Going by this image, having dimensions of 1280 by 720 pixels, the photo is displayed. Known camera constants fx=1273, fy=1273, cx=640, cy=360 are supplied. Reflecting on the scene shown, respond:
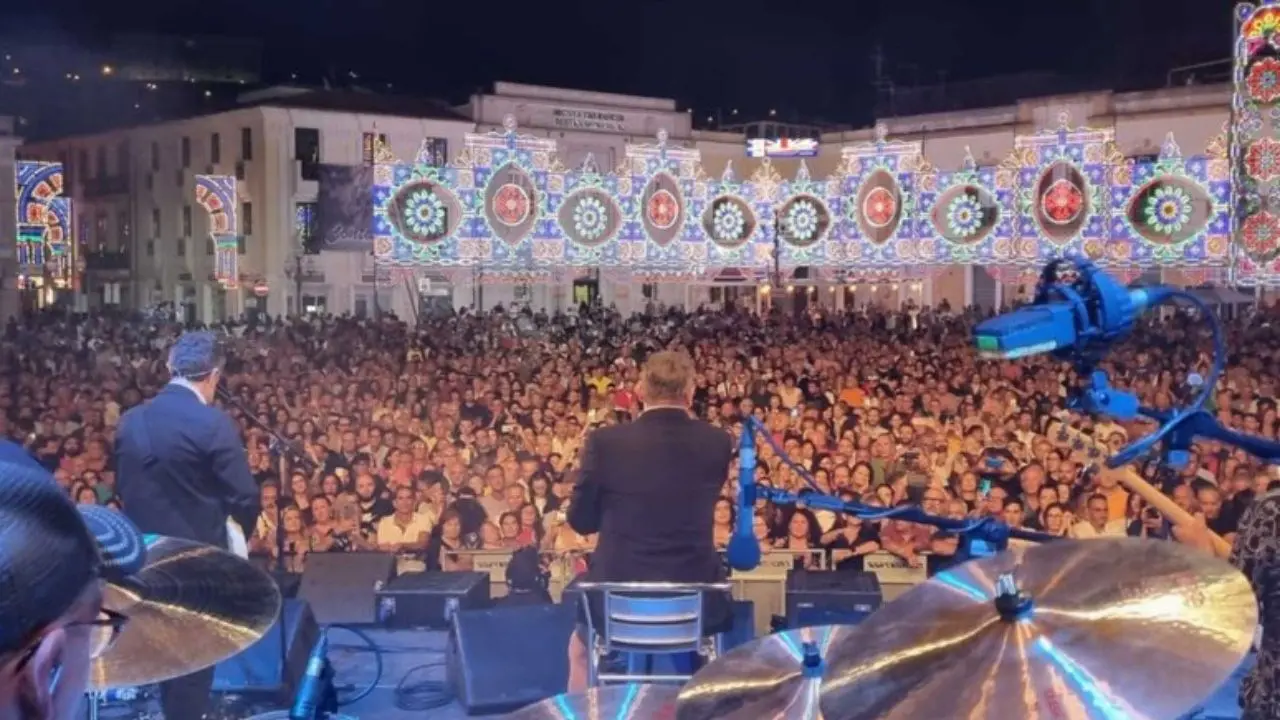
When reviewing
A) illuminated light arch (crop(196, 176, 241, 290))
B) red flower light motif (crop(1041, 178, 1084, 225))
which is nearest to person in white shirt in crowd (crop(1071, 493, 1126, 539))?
red flower light motif (crop(1041, 178, 1084, 225))

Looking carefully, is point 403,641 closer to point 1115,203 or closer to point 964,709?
point 964,709

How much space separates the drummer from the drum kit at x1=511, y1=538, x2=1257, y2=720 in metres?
1.45

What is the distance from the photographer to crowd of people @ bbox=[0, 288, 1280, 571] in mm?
7562

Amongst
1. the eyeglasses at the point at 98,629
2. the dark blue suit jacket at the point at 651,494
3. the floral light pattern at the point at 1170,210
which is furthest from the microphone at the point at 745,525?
the floral light pattern at the point at 1170,210

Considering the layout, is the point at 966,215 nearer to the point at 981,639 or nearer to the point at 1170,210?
the point at 1170,210

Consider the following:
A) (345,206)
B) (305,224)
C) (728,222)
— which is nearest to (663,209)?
(728,222)

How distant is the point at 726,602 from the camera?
4.61 m

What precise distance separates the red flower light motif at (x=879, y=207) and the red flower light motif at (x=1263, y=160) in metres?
6.38

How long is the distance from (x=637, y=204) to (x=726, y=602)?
15.3 meters

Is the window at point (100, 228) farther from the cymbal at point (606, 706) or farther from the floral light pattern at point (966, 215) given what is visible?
the cymbal at point (606, 706)

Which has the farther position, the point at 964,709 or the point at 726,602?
the point at 726,602

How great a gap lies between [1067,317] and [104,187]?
45.2 meters

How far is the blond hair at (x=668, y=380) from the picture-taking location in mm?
4516

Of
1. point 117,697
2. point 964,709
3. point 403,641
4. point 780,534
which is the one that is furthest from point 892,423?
point 964,709
